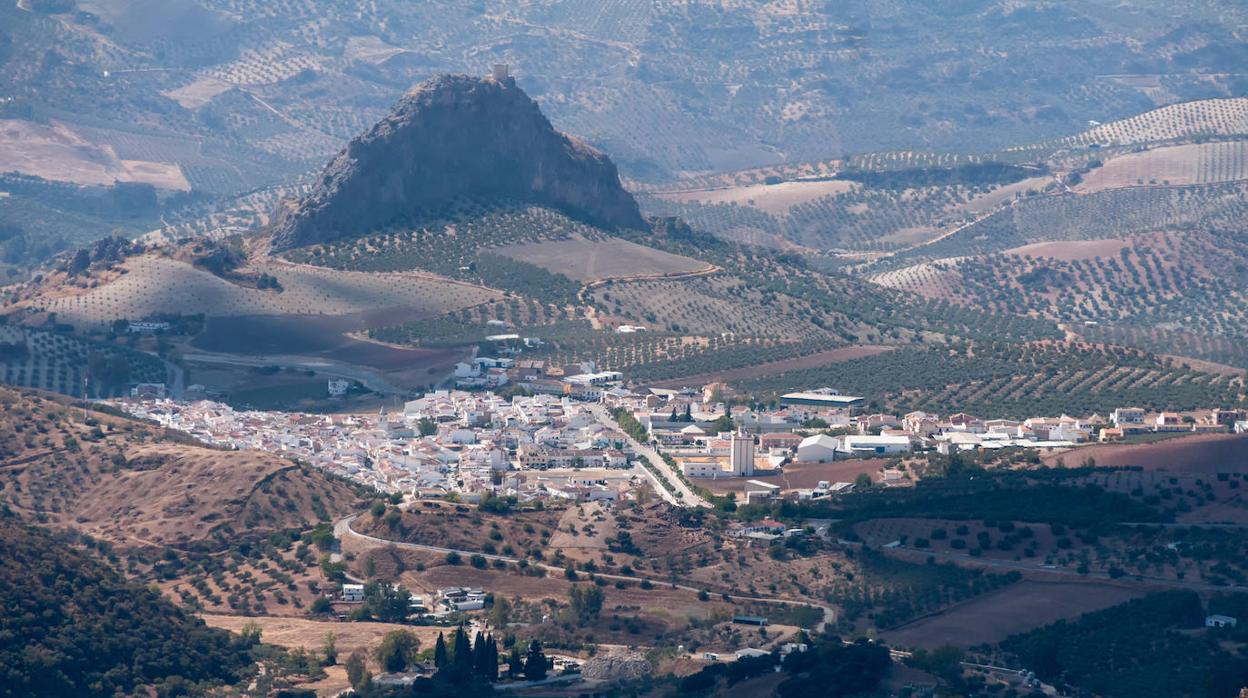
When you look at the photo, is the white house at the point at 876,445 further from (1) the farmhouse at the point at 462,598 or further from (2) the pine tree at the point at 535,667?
(2) the pine tree at the point at 535,667

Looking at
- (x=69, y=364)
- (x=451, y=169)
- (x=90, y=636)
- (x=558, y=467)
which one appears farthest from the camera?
(x=451, y=169)

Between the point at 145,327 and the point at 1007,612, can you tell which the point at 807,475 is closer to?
the point at 1007,612

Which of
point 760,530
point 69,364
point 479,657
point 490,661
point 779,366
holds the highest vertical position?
point 779,366

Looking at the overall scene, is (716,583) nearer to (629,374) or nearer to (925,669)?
(925,669)

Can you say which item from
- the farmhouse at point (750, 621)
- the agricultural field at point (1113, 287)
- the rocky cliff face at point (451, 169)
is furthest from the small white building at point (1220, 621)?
the agricultural field at point (1113, 287)

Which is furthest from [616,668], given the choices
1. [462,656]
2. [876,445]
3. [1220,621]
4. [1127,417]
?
[1127,417]

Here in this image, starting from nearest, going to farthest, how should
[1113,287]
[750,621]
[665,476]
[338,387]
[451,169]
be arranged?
[750,621], [665,476], [338,387], [451,169], [1113,287]
